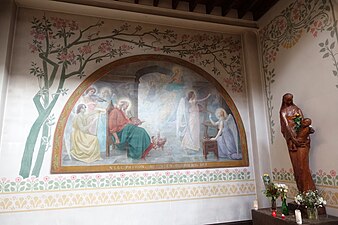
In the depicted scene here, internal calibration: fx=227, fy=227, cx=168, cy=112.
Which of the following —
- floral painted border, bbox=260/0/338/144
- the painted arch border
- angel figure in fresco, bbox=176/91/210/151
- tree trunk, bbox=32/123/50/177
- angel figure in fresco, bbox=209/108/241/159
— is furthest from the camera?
angel figure in fresco, bbox=209/108/241/159

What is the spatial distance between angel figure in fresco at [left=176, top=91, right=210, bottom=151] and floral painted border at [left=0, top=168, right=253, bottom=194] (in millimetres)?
407

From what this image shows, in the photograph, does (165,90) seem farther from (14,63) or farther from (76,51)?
(14,63)

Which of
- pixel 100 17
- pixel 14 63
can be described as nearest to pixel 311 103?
pixel 100 17

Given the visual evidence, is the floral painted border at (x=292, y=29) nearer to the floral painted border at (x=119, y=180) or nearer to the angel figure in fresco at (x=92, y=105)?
the floral painted border at (x=119, y=180)

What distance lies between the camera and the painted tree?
2.88 m

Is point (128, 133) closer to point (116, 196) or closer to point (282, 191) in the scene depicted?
point (116, 196)

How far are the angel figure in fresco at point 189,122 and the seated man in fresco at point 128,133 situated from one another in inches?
19.9

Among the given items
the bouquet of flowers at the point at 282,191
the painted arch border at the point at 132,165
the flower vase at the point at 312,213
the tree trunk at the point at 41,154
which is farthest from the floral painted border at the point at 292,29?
the tree trunk at the point at 41,154

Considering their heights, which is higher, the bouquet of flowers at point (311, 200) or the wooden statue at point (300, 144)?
the wooden statue at point (300, 144)

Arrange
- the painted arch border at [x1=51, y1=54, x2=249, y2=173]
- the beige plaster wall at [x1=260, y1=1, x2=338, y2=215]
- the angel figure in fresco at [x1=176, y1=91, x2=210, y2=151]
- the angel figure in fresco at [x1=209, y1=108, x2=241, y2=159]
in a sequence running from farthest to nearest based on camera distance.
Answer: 1. the angel figure in fresco at [x1=209, y1=108, x2=241, y2=159]
2. the angel figure in fresco at [x1=176, y1=91, x2=210, y2=151]
3. the painted arch border at [x1=51, y1=54, x2=249, y2=173]
4. the beige plaster wall at [x1=260, y1=1, x2=338, y2=215]

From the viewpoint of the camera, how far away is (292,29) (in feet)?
10.2

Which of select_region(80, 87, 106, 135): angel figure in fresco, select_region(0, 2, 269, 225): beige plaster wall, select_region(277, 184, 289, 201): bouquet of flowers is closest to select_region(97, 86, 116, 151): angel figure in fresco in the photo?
select_region(80, 87, 106, 135): angel figure in fresco

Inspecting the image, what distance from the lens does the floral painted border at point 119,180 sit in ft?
8.79

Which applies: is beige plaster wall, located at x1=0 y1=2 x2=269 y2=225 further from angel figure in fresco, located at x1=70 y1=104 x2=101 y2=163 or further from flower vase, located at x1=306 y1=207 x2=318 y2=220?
flower vase, located at x1=306 y1=207 x2=318 y2=220
